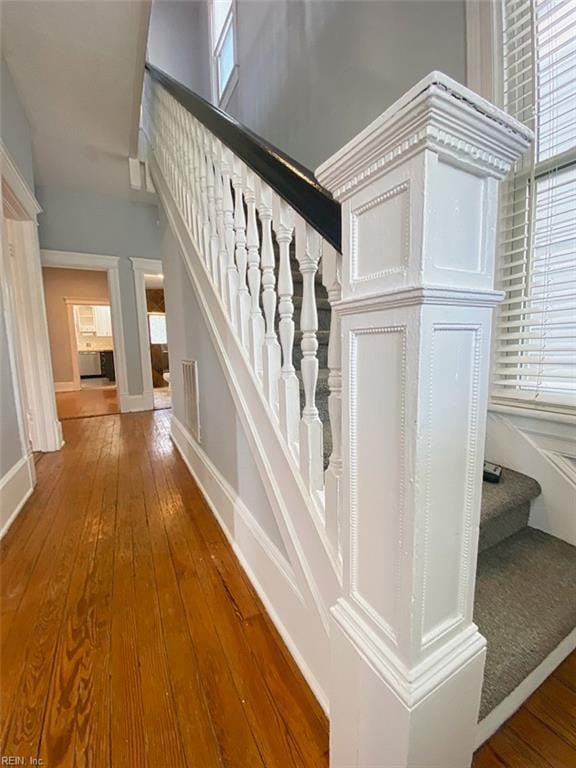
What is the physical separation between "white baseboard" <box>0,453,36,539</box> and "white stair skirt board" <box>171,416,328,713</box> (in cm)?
99

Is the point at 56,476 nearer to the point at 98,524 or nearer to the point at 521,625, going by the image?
the point at 98,524

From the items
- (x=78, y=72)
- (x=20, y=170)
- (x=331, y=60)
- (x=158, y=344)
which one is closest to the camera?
(x=331, y=60)

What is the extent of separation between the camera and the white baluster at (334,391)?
25.3 inches

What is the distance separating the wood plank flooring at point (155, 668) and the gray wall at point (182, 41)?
5.34 meters

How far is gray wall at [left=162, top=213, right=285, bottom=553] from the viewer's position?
127 cm

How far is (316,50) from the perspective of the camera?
2.17 metres

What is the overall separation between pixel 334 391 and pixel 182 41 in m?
6.09

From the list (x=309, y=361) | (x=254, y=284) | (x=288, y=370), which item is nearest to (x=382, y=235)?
(x=309, y=361)

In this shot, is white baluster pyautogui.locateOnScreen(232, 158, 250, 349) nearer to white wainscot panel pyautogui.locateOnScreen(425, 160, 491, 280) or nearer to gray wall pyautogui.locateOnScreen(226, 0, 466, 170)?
white wainscot panel pyautogui.locateOnScreen(425, 160, 491, 280)

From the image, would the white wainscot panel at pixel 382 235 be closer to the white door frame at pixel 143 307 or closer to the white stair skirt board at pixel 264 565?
the white stair skirt board at pixel 264 565

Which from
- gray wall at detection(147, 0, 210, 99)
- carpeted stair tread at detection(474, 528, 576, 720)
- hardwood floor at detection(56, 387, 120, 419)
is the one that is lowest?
hardwood floor at detection(56, 387, 120, 419)

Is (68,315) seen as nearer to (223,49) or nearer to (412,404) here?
(223,49)

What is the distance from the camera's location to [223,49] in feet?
12.4

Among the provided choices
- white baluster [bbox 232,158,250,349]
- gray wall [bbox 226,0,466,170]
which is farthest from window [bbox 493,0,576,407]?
white baluster [bbox 232,158,250,349]
